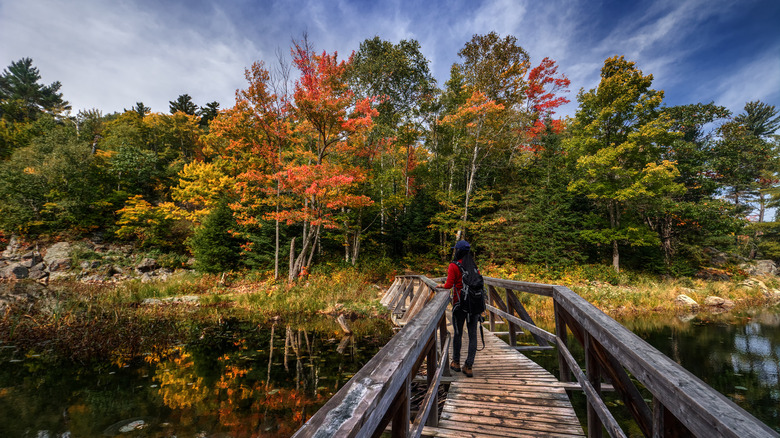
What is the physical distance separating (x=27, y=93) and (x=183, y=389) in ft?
176

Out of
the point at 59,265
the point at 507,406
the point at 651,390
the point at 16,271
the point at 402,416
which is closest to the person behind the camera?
the point at 651,390

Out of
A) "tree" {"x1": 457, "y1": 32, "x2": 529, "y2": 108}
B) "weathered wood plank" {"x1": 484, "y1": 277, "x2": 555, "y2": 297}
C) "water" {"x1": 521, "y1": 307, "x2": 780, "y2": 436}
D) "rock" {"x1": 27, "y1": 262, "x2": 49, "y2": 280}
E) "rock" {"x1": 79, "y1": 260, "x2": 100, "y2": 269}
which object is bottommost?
"water" {"x1": 521, "y1": 307, "x2": 780, "y2": 436}

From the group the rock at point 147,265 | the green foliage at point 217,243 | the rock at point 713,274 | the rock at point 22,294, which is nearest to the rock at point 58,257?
the rock at point 147,265

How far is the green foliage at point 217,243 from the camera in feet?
54.5

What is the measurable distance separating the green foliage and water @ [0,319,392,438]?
9.46 metres

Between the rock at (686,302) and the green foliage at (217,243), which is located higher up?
the green foliage at (217,243)

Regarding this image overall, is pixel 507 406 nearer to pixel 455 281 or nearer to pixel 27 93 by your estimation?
pixel 455 281

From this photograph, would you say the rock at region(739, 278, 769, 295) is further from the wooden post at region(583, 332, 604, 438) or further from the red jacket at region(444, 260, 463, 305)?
the red jacket at region(444, 260, 463, 305)

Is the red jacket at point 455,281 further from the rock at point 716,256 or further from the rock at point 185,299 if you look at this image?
the rock at point 716,256

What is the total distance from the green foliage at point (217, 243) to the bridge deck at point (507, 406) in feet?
55.0

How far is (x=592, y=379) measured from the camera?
2.90m

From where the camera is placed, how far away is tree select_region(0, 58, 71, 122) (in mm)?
32844

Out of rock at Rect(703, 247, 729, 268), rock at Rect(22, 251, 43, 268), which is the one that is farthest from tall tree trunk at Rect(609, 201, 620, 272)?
rock at Rect(22, 251, 43, 268)

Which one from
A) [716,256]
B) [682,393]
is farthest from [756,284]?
[682,393]
